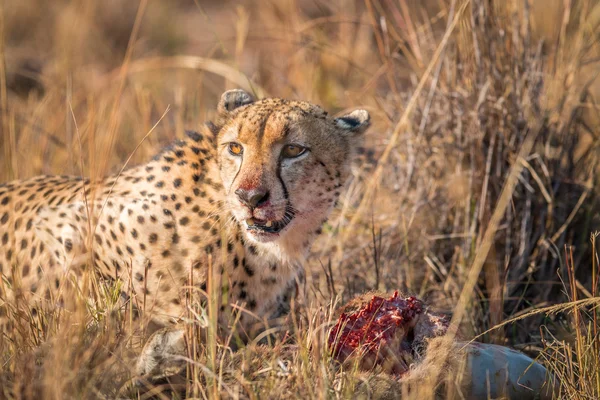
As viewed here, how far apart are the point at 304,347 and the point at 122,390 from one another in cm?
50

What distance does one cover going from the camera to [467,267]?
11.0 feet

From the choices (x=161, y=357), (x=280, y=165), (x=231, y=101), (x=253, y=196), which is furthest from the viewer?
(x=231, y=101)

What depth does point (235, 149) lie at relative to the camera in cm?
267

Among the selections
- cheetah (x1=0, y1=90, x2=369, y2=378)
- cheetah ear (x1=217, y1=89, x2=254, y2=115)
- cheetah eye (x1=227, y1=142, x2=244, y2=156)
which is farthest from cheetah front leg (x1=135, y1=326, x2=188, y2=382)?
cheetah ear (x1=217, y1=89, x2=254, y2=115)

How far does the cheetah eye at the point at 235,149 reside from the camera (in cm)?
266

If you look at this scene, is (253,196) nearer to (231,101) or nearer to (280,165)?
(280,165)

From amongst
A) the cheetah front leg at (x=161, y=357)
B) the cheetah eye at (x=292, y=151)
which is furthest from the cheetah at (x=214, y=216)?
the cheetah front leg at (x=161, y=357)

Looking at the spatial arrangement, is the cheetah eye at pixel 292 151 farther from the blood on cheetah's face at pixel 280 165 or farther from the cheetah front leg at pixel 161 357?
the cheetah front leg at pixel 161 357

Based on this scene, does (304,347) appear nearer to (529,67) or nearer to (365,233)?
(365,233)

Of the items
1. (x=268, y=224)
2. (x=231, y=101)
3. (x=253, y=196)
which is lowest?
(x=268, y=224)

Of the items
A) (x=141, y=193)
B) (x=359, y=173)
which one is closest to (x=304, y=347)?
(x=141, y=193)

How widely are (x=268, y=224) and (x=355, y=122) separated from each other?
670mm

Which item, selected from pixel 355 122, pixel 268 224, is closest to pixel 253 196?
pixel 268 224

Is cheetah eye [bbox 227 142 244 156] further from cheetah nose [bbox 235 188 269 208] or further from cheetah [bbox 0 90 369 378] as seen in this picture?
cheetah nose [bbox 235 188 269 208]
